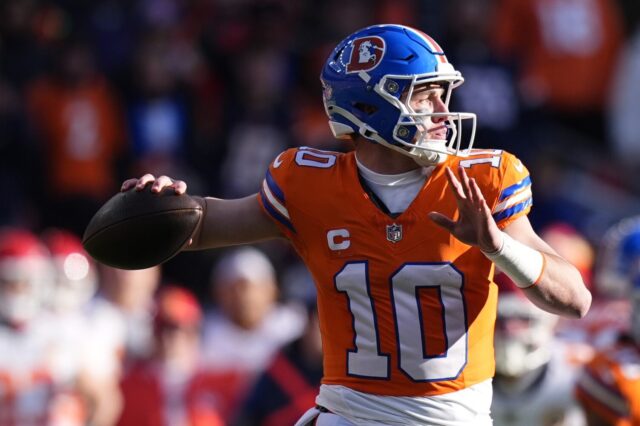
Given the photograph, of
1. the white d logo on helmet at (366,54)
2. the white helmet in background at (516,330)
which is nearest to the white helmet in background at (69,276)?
the white helmet in background at (516,330)

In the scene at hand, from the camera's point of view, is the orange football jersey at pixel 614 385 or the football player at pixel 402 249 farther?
the orange football jersey at pixel 614 385

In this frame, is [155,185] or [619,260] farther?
[619,260]

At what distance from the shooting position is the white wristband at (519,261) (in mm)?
3611

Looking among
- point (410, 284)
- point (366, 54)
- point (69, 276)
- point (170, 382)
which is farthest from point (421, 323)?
point (69, 276)

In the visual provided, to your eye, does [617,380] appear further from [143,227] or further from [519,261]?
[143,227]

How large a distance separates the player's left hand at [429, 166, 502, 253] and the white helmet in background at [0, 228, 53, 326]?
169 inches

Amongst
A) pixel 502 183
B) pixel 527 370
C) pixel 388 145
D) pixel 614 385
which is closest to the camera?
pixel 502 183

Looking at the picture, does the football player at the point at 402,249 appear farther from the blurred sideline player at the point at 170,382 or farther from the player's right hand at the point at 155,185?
the blurred sideline player at the point at 170,382

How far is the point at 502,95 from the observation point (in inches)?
354

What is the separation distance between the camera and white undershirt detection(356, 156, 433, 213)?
392 centimetres

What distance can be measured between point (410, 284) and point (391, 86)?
0.57 metres

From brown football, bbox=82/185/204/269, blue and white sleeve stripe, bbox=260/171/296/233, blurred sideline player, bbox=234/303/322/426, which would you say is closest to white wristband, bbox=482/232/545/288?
blue and white sleeve stripe, bbox=260/171/296/233

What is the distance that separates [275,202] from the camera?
405 cm

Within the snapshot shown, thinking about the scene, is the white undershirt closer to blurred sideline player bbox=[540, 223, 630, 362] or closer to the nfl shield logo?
the nfl shield logo
